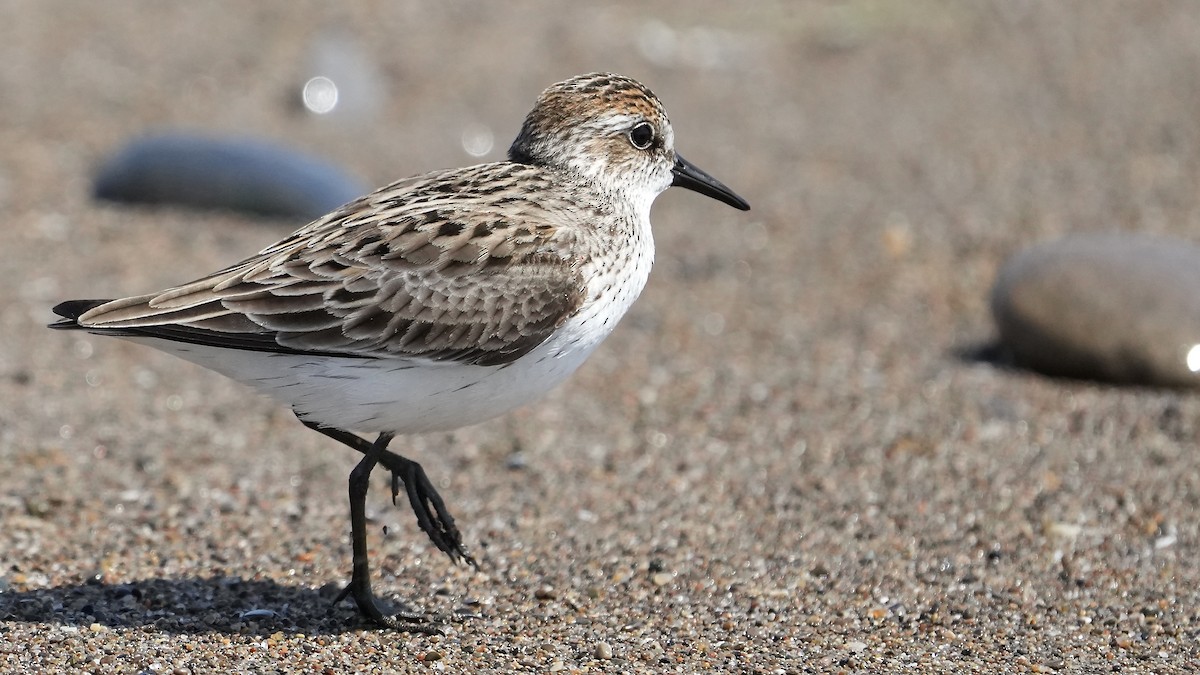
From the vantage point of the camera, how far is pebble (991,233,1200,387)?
8688 millimetres

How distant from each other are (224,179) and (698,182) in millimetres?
5567

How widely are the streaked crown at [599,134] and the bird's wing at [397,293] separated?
1.60 ft

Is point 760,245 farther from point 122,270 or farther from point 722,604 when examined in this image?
point 722,604

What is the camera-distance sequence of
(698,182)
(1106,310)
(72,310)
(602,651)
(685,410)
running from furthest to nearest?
(1106,310), (685,410), (698,182), (602,651), (72,310)

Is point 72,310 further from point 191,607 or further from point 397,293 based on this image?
point 191,607

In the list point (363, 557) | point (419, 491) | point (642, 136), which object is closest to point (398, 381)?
point (419, 491)

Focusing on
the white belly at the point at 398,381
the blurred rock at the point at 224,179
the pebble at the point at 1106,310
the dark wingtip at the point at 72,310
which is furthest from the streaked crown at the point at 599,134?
the blurred rock at the point at 224,179

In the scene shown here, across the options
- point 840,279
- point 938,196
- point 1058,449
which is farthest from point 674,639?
point 938,196

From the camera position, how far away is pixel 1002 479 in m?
7.71

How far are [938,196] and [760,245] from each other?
5.88ft

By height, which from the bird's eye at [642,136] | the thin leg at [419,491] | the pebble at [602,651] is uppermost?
the bird's eye at [642,136]

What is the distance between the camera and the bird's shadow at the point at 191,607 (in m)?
5.65

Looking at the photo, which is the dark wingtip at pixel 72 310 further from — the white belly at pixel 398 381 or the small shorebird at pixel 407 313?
the white belly at pixel 398 381

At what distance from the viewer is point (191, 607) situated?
231 inches
